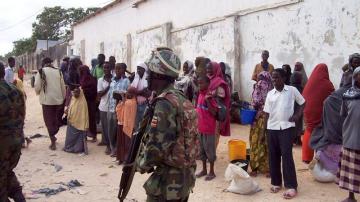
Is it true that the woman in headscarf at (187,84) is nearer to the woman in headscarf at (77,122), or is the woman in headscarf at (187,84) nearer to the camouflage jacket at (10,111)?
the woman in headscarf at (77,122)

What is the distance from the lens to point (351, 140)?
15.2 ft

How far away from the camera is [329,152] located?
5.62 m

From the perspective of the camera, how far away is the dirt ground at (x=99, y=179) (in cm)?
535

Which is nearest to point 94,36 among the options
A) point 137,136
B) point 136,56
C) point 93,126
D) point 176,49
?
point 136,56

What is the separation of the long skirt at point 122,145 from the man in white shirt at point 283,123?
262 cm

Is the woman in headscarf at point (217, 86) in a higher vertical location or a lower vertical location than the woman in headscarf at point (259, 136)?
higher

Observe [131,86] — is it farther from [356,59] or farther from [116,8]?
[116,8]

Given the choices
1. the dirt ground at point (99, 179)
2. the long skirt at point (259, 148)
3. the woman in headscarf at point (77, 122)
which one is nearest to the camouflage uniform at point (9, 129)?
the dirt ground at point (99, 179)

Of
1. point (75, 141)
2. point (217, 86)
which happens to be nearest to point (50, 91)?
point (75, 141)

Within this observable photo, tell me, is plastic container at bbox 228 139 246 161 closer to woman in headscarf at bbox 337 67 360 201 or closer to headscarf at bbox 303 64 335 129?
headscarf at bbox 303 64 335 129

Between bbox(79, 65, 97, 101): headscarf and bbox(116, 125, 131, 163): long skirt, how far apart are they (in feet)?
5.06

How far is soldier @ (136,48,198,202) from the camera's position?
276cm

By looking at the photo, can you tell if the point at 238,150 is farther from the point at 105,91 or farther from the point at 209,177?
the point at 105,91

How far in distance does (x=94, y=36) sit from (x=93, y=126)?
661 inches
